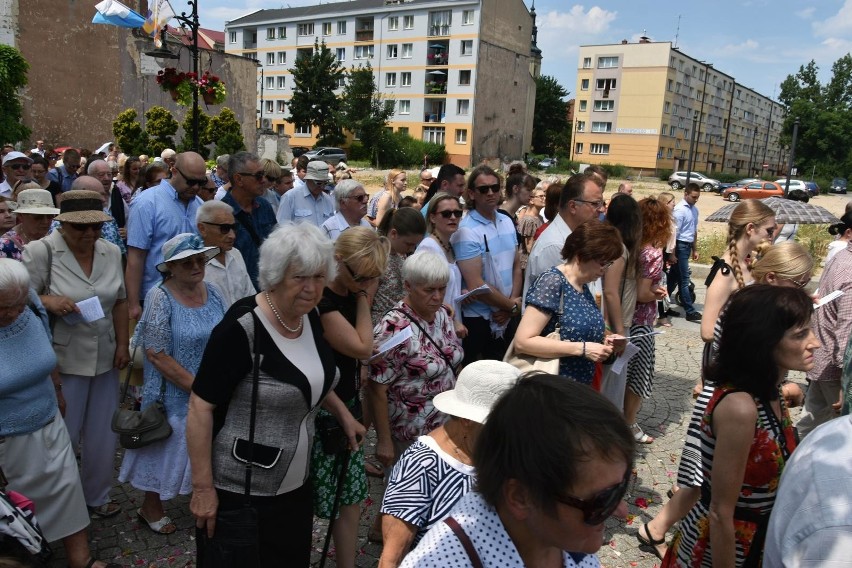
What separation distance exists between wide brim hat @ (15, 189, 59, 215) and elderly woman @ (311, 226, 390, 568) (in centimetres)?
244

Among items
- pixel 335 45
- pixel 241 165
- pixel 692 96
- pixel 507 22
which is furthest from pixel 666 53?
pixel 241 165

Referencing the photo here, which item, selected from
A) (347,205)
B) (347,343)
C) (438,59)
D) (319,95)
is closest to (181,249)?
(347,343)

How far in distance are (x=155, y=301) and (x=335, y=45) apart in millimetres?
66507

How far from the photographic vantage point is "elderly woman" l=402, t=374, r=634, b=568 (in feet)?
4.08

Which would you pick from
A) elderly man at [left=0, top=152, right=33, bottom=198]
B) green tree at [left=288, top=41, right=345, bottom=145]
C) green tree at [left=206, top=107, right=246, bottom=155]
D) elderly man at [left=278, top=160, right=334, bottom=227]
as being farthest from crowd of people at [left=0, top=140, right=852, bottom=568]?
green tree at [left=288, top=41, right=345, bottom=145]

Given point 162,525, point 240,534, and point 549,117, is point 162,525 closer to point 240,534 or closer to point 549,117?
point 240,534

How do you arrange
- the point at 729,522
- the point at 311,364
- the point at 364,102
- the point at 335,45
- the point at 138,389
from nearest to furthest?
the point at 729,522 → the point at 311,364 → the point at 138,389 → the point at 364,102 → the point at 335,45

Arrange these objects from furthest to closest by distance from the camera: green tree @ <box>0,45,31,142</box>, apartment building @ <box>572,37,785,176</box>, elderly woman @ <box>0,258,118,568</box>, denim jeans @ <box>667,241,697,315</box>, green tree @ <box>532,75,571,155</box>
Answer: green tree @ <box>532,75,571,155</box>
apartment building @ <box>572,37,785,176</box>
green tree @ <box>0,45,31,142</box>
denim jeans @ <box>667,241,697,315</box>
elderly woman @ <box>0,258,118,568</box>

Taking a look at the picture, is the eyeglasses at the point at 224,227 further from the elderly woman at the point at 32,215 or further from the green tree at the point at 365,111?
the green tree at the point at 365,111

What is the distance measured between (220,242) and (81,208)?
825 mm

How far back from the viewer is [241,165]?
5.06 m

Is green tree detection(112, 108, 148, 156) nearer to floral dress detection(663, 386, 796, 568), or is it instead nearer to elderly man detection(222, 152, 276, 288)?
elderly man detection(222, 152, 276, 288)

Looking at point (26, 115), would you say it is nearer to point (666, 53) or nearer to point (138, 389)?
point (138, 389)

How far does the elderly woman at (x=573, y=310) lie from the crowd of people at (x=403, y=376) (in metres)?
0.01
